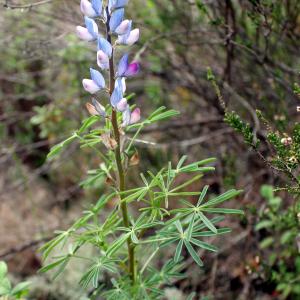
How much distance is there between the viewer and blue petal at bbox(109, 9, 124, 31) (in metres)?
1.90

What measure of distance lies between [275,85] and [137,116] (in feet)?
3.86

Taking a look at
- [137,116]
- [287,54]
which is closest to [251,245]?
[287,54]

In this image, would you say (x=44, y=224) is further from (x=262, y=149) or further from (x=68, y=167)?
(x=262, y=149)

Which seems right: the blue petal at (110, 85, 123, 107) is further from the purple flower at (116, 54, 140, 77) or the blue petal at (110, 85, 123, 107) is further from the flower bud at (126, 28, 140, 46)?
the flower bud at (126, 28, 140, 46)

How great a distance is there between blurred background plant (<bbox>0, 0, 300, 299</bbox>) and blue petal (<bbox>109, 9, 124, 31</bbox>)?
0.94m

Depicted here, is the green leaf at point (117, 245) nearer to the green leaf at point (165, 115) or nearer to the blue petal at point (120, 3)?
the green leaf at point (165, 115)

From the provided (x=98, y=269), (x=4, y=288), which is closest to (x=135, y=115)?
(x=98, y=269)

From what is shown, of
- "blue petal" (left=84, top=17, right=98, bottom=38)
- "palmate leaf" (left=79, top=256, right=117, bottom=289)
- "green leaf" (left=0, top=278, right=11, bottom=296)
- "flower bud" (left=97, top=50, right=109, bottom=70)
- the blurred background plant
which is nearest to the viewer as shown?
"flower bud" (left=97, top=50, right=109, bottom=70)

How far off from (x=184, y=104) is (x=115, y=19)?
2638mm

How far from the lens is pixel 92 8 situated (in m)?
1.91

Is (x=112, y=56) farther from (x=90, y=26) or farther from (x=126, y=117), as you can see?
(x=126, y=117)

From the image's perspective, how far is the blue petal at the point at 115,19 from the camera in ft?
6.24

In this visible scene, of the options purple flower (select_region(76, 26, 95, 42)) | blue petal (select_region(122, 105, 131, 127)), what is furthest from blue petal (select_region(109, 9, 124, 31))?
blue petal (select_region(122, 105, 131, 127))

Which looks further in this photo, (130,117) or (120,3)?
(130,117)
